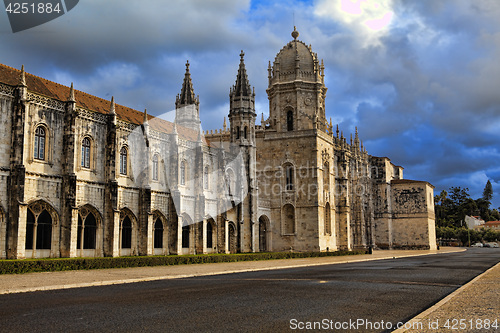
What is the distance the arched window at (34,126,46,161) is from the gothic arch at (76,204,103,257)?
444 centimetres

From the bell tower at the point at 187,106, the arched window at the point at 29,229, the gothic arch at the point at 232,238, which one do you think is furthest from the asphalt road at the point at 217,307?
the bell tower at the point at 187,106

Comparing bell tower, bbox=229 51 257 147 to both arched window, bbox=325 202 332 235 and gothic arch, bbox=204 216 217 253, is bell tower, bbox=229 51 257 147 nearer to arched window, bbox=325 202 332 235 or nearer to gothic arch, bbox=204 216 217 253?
gothic arch, bbox=204 216 217 253

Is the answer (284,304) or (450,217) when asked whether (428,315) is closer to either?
(284,304)

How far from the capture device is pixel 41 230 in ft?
101

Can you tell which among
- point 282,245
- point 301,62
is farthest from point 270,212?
point 301,62

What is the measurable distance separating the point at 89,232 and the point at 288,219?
29.2 m

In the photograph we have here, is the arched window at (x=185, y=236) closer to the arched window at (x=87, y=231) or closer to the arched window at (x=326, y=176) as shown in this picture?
the arched window at (x=87, y=231)

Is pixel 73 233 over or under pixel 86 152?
under

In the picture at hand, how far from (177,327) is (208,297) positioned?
4608mm

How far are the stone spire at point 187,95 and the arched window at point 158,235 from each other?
2300 centimetres

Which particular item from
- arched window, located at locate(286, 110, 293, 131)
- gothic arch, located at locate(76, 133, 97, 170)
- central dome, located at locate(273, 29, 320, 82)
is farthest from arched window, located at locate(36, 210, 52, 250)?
central dome, located at locate(273, 29, 320, 82)

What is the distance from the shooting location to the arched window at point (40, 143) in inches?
1233

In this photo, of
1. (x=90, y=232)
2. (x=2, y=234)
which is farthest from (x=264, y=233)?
(x=2, y=234)

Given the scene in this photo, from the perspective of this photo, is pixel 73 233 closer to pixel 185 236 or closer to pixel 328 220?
pixel 185 236
